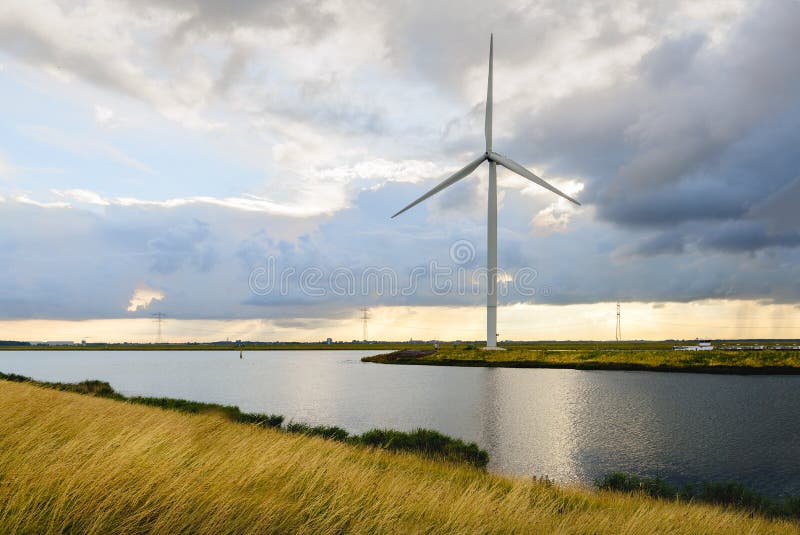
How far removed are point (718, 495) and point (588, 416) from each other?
24305mm

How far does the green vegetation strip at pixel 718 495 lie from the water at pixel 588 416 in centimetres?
277

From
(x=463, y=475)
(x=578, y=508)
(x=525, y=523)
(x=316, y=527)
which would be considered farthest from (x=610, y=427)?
(x=316, y=527)

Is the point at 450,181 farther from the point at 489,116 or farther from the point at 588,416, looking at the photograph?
the point at 588,416

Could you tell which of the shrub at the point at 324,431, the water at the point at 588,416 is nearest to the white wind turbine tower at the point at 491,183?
the water at the point at 588,416

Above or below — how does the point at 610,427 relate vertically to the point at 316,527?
below

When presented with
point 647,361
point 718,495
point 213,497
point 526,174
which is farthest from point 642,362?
point 213,497

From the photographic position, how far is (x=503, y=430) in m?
35.8

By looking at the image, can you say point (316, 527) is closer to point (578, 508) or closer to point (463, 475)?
point (578, 508)

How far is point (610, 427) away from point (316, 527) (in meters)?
34.5

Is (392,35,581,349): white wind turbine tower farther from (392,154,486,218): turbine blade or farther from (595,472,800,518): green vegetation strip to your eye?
(595,472,800,518): green vegetation strip

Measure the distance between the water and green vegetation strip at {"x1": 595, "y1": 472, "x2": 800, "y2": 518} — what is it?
9.09ft

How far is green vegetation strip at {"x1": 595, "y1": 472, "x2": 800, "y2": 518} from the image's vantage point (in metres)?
17.4

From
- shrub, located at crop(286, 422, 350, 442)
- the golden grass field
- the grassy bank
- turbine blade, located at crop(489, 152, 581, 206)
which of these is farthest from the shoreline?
the golden grass field

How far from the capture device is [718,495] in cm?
1897
